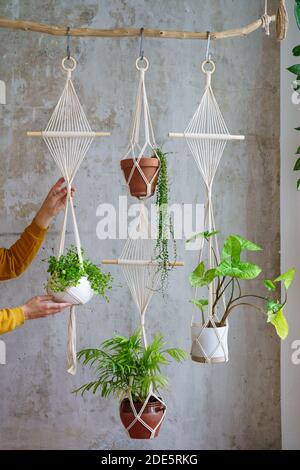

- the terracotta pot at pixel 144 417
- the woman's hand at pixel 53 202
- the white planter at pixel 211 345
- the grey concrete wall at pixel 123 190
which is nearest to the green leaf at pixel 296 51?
the grey concrete wall at pixel 123 190

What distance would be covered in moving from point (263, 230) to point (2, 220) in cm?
154

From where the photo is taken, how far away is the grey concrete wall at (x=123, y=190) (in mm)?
3287

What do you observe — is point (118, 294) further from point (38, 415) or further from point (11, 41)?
point (11, 41)

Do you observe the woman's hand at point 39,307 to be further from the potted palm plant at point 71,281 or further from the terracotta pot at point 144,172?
the terracotta pot at point 144,172

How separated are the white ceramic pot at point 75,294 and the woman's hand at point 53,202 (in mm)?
404

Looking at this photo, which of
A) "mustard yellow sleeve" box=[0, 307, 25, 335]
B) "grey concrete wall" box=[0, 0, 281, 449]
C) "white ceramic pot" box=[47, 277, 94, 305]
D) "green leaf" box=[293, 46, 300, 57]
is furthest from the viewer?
"grey concrete wall" box=[0, 0, 281, 449]

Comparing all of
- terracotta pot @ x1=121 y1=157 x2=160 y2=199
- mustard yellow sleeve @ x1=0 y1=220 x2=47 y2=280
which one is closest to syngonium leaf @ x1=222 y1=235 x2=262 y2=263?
terracotta pot @ x1=121 y1=157 x2=160 y2=199

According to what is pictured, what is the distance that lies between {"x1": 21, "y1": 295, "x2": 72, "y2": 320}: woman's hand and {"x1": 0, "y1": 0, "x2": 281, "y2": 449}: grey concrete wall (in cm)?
85

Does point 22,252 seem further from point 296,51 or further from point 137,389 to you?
point 296,51

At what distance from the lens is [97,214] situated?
333 centimetres

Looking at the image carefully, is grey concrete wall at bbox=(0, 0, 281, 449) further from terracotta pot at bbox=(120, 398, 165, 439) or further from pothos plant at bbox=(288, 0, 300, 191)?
terracotta pot at bbox=(120, 398, 165, 439)

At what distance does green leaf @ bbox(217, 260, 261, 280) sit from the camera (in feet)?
8.15

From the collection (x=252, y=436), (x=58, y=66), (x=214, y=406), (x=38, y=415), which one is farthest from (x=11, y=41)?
(x=252, y=436)

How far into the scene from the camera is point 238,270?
2514mm
